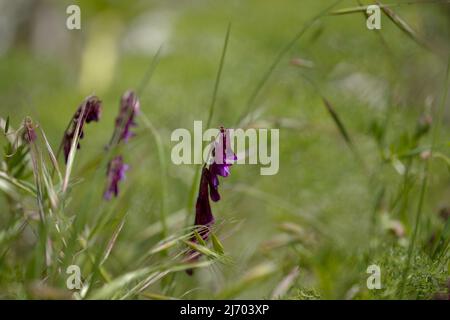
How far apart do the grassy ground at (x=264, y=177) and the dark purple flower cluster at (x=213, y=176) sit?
6cm

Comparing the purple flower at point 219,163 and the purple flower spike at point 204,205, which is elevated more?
the purple flower at point 219,163

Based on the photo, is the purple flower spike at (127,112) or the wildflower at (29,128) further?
the purple flower spike at (127,112)

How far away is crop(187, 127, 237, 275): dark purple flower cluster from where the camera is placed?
109 centimetres

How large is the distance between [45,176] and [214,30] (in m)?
4.22

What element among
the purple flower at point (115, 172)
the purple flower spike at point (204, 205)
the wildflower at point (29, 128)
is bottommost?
the purple flower spike at point (204, 205)

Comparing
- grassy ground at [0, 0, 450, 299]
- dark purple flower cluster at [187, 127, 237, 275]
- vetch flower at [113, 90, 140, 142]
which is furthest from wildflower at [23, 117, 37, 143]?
dark purple flower cluster at [187, 127, 237, 275]

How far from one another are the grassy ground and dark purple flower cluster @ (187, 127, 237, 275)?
0.06m

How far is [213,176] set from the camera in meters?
1.10

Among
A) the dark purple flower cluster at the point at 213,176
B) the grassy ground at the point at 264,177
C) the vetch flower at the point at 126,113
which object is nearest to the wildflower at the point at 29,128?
the grassy ground at the point at 264,177

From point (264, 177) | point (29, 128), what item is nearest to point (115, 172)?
point (29, 128)

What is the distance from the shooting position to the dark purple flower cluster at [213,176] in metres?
1.09

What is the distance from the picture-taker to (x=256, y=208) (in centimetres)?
291

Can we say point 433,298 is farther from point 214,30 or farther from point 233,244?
point 214,30

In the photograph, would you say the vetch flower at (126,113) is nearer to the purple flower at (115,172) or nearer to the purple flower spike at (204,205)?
the purple flower at (115,172)
